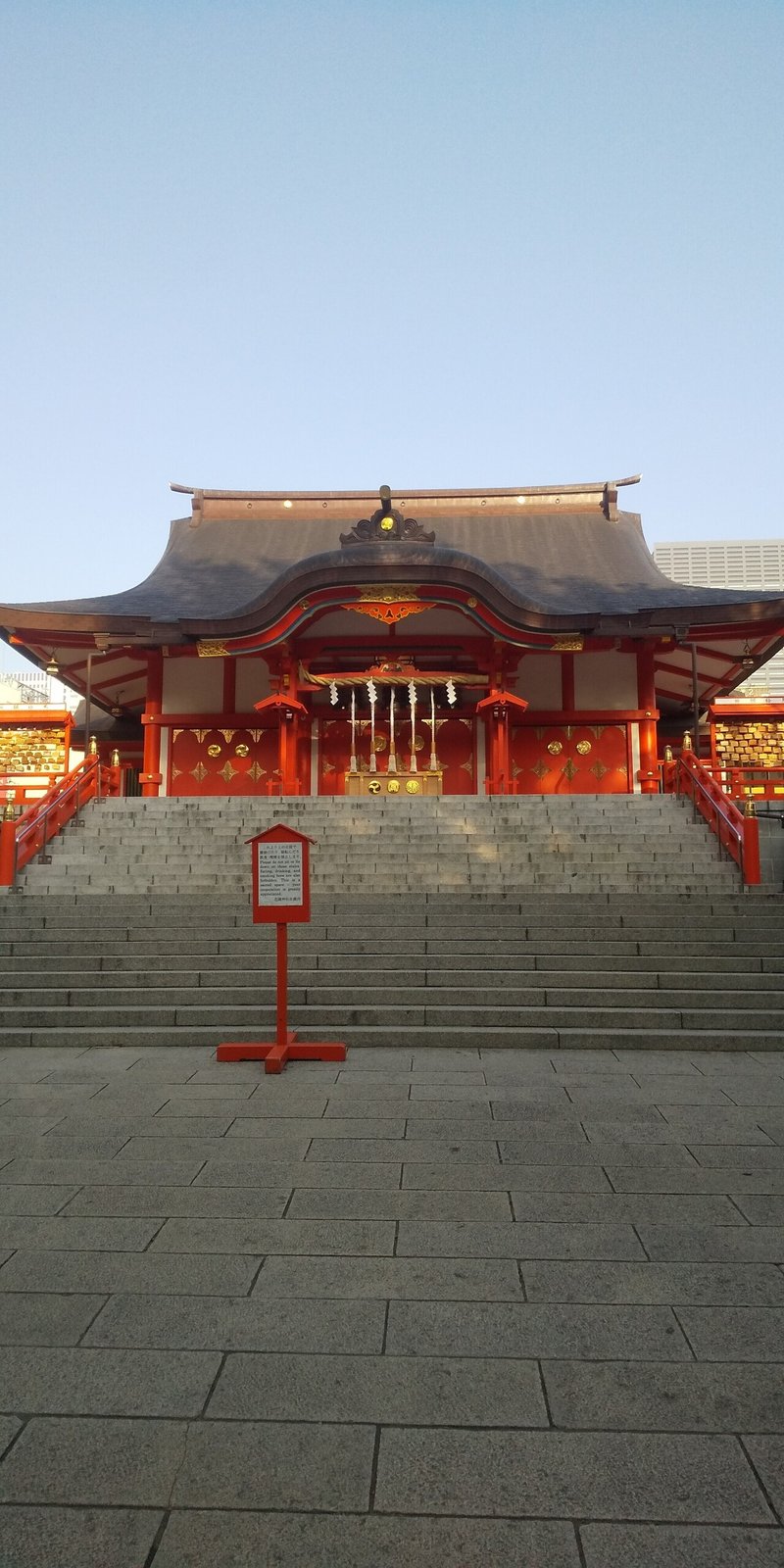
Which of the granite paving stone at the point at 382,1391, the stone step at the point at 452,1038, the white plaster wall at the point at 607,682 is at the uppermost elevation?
the white plaster wall at the point at 607,682

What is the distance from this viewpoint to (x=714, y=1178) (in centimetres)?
406

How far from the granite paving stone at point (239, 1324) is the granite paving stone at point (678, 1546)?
2.98 ft

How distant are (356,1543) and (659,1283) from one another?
1.56 metres

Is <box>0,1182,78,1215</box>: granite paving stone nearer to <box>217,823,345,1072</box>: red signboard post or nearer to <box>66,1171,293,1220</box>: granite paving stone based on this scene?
<box>66,1171,293,1220</box>: granite paving stone

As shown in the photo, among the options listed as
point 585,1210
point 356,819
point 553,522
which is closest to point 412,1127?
point 585,1210

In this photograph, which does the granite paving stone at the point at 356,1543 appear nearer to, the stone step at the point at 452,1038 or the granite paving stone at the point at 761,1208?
the granite paving stone at the point at 761,1208

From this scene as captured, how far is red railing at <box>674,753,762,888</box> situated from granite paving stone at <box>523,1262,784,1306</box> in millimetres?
7523

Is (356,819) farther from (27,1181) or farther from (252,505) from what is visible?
(252,505)

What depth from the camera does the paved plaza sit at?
2037 millimetres

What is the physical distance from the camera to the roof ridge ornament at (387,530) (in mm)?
17359

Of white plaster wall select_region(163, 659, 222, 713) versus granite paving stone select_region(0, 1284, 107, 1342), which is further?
white plaster wall select_region(163, 659, 222, 713)

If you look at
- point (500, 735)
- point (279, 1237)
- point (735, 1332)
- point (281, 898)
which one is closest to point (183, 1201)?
point (279, 1237)

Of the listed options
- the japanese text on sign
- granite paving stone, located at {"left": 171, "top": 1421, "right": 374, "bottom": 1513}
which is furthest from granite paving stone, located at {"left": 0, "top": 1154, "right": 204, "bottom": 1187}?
the japanese text on sign

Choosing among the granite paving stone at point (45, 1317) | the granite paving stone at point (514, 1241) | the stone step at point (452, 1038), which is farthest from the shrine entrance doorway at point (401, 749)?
the granite paving stone at point (45, 1317)
